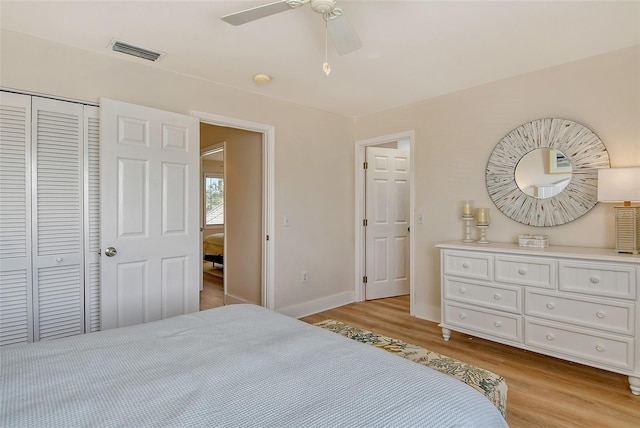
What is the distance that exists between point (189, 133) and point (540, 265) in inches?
115

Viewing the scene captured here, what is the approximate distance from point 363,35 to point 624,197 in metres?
2.02

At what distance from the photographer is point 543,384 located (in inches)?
93.4

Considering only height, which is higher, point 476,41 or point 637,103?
point 476,41

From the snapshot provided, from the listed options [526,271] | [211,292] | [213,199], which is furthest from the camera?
[213,199]

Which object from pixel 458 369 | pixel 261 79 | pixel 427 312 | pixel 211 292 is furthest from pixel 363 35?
pixel 211 292

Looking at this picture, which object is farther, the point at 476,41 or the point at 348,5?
the point at 476,41

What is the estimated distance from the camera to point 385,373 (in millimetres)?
1191

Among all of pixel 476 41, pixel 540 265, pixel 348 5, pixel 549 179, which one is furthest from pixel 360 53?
pixel 540 265

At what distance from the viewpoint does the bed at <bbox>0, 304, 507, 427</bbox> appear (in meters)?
0.95

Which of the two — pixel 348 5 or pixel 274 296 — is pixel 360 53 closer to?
pixel 348 5

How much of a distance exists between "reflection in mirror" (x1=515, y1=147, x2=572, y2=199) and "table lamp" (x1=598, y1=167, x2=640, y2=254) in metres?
0.41

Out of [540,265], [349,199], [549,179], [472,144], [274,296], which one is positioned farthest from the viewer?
[349,199]

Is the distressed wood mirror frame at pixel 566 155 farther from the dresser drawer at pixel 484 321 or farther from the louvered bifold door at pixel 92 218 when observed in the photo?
the louvered bifold door at pixel 92 218

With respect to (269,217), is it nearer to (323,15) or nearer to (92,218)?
(92,218)
